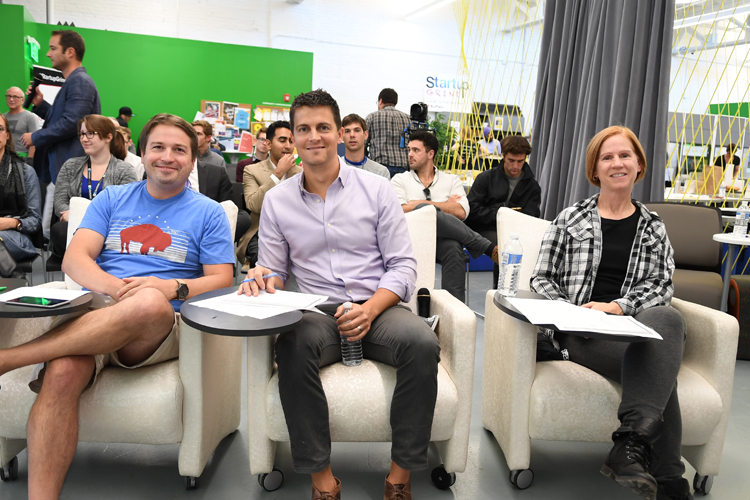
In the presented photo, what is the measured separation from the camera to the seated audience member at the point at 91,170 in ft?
10.7

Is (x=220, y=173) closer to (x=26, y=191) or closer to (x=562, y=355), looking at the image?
(x=26, y=191)

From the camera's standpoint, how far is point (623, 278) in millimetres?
2051

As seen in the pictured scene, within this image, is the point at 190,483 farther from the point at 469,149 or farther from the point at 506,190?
the point at 469,149

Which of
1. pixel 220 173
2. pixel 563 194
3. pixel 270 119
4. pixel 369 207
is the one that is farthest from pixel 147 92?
pixel 369 207

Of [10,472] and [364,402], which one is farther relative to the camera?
[10,472]

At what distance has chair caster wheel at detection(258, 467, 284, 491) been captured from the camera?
175 cm

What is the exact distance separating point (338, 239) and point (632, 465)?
1.12 meters

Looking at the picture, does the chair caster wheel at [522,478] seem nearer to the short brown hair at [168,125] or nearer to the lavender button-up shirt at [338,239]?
the lavender button-up shirt at [338,239]

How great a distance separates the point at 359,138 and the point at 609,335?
302 centimetres

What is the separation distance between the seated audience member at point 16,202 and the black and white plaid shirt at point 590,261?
8.57 ft

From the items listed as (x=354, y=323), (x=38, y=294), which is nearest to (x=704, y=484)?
(x=354, y=323)

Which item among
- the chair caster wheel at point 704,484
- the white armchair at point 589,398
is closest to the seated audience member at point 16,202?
the white armchair at point 589,398

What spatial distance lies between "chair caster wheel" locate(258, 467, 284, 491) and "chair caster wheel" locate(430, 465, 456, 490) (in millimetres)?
498

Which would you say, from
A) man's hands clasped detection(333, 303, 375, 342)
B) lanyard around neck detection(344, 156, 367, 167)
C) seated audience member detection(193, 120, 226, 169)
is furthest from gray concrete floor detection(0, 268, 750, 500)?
seated audience member detection(193, 120, 226, 169)
